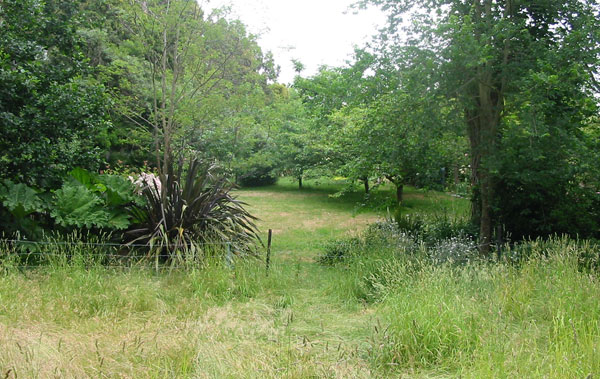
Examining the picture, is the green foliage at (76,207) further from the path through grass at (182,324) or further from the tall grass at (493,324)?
the tall grass at (493,324)

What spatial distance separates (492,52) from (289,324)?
4530 mm

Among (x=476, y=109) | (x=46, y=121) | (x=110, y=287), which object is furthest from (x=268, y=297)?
(x=476, y=109)

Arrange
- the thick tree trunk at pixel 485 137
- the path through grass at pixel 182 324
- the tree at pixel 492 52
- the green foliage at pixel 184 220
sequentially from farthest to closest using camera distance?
the thick tree trunk at pixel 485 137 → the green foliage at pixel 184 220 → the tree at pixel 492 52 → the path through grass at pixel 182 324

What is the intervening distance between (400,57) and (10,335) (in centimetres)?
526

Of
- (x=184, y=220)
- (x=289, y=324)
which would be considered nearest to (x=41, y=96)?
(x=184, y=220)

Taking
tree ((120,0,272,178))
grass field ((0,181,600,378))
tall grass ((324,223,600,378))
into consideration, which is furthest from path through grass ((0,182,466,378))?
tree ((120,0,272,178))

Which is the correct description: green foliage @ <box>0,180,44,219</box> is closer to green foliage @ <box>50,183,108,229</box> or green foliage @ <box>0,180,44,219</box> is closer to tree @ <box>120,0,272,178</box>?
green foliage @ <box>50,183,108,229</box>

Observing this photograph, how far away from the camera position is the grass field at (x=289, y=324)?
269cm

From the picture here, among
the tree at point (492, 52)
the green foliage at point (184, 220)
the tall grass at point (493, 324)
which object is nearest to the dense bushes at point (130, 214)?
Answer: the green foliage at point (184, 220)

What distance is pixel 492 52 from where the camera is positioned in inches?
231

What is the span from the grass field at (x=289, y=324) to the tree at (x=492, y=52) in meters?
2.25

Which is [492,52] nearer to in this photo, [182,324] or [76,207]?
[182,324]

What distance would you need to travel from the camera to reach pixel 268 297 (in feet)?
15.3

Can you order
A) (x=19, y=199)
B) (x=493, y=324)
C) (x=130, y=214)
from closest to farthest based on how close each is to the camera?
(x=493, y=324)
(x=19, y=199)
(x=130, y=214)
